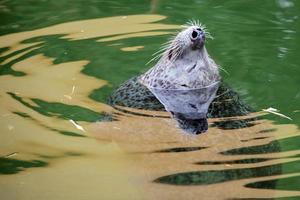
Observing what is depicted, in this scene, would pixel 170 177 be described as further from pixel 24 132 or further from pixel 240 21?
pixel 240 21

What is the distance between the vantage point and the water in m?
4.46

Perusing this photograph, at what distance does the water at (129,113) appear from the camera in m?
4.46

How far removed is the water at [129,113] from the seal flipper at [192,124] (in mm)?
61

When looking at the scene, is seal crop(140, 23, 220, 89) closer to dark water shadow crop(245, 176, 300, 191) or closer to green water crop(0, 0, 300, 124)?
green water crop(0, 0, 300, 124)

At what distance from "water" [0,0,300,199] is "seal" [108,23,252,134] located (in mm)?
132

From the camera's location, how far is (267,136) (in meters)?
4.92

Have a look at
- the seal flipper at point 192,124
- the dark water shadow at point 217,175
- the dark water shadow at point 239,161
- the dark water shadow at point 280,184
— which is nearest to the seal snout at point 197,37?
the seal flipper at point 192,124

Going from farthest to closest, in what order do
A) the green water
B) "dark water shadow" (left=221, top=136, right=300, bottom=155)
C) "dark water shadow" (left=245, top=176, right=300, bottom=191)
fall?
the green water
"dark water shadow" (left=221, top=136, right=300, bottom=155)
"dark water shadow" (left=245, top=176, right=300, bottom=191)

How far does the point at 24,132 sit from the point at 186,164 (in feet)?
4.02

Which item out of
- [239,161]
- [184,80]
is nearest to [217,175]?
[239,161]

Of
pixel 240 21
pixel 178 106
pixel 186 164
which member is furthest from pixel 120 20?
pixel 186 164

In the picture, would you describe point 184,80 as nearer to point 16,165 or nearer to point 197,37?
point 197,37

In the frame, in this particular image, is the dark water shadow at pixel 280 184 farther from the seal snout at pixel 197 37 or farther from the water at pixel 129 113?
the seal snout at pixel 197 37

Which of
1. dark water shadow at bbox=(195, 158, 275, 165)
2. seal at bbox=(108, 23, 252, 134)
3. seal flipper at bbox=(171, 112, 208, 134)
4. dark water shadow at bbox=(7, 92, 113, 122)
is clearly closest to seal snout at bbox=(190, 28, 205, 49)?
seal at bbox=(108, 23, 252, 134)
